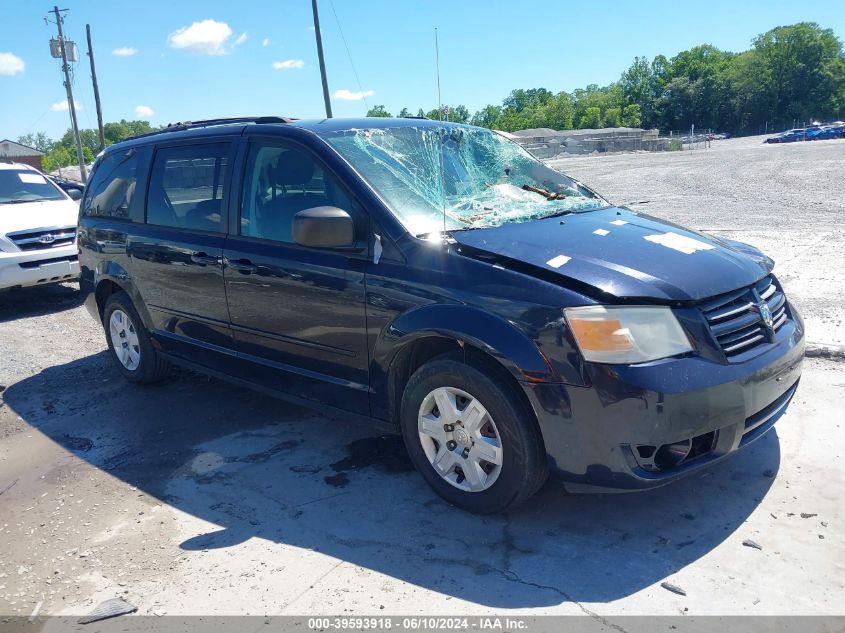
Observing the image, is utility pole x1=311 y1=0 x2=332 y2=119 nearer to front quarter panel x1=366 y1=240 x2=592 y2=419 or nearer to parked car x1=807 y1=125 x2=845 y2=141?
front quarter panel x1=366 y1=240 x2=592 y2=419

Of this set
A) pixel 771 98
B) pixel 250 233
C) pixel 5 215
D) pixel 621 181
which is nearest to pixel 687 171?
pixel 621 181

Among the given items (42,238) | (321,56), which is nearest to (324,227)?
(42,238)

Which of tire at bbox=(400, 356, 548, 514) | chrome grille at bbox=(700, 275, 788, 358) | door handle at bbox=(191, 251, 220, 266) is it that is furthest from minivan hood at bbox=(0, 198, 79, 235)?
chrome grille at bbox=(700, 275, 788, 358)

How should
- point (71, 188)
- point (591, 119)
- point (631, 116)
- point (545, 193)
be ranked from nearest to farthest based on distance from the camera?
1. point (545, 193)
2. point (71, 188)
3. point (591, 119)
4. point (631, 116)

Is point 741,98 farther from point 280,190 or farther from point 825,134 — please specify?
point 280,190

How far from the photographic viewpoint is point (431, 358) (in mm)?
3537

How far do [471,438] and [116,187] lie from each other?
3.81 m

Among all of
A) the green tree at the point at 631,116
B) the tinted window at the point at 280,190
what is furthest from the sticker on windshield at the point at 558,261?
the green tree at the point at 631,116

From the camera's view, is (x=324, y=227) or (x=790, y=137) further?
(x=790, y=137)

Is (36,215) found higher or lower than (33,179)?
lower

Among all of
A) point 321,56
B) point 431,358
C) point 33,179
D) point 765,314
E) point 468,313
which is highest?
point 321,56

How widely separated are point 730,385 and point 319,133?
8.42ft

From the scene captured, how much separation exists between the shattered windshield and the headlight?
99cm

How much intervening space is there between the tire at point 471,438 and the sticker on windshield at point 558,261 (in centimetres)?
56
